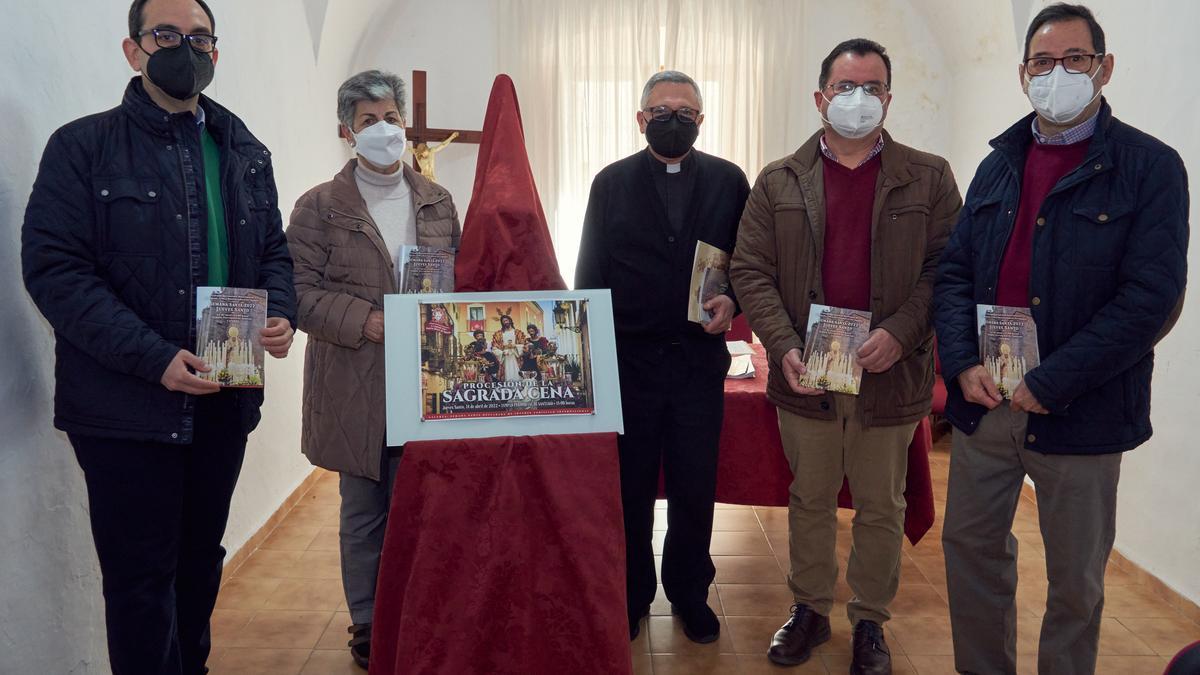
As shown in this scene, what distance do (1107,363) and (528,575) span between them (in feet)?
4.52

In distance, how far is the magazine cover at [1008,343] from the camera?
6.52 ft

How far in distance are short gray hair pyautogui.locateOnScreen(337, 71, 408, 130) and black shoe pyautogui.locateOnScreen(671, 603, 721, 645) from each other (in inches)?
71.3

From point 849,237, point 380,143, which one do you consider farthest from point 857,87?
point 380,143

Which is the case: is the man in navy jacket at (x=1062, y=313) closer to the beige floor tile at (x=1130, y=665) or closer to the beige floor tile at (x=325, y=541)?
the beige floor tile at (x=1130, y=665)

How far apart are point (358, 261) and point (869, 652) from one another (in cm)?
188

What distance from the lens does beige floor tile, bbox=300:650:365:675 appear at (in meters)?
2.57

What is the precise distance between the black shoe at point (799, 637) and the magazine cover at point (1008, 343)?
102 centimetres

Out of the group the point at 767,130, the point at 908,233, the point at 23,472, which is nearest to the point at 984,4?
the point at 767,130

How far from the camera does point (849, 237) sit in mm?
2383

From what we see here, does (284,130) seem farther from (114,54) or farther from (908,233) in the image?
(908,233)

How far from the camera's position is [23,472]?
6.44 ft

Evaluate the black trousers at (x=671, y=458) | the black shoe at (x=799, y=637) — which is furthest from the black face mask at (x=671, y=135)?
the black shoe at (x=799, y=637)

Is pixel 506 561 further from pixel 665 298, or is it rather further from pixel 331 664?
pixel 331 664

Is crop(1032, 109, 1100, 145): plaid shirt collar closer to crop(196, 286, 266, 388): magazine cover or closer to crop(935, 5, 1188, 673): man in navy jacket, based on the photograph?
crop(935, 5, 1188, 673): man in navy jacket
